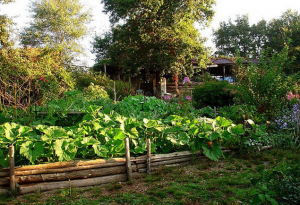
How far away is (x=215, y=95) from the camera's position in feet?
32.1

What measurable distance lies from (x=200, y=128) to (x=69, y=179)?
2.22 m

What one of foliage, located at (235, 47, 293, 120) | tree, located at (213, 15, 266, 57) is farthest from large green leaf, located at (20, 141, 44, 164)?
tree, located at (213, 15, 266, 57)

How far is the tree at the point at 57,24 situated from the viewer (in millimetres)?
23969

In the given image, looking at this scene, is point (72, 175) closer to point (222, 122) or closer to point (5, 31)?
point (222, 122)

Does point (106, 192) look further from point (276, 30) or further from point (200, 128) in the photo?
point (276, 30)

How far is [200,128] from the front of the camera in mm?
4449

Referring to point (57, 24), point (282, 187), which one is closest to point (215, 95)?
point (282, 187)

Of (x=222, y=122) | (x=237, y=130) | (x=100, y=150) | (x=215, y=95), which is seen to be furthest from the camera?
(x=215, y=95)

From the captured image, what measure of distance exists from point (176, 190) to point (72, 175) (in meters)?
1.34

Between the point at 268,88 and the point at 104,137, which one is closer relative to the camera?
the point at 104,137

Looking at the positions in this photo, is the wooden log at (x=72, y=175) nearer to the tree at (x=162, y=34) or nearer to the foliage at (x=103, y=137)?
the foliage at (x=103, y=137)

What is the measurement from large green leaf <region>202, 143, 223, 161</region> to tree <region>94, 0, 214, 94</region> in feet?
35.5

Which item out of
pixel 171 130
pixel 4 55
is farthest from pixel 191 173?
pixel 4 55

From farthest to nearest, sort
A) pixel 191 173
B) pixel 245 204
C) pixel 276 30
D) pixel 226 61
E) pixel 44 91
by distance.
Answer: pixel 276 30 < pixel 226 61 < pixel 44 91 < pixel 191 173 < pixel 245 204
